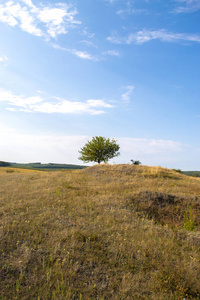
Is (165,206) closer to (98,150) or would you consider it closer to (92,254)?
(92,254)

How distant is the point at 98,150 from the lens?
3756 cm

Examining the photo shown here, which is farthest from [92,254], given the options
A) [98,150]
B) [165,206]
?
[98,150]

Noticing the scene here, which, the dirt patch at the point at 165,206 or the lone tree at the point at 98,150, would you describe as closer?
the dirt patch at the point at 165,206

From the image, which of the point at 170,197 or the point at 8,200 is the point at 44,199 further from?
the point at 170,197

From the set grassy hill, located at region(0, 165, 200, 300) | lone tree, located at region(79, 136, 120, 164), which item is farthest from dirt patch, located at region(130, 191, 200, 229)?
lone tree, located at region(79, 136, 120, 164)

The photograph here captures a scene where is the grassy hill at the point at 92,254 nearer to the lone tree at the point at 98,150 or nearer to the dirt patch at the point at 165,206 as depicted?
the dirt patch at the point at 165,206

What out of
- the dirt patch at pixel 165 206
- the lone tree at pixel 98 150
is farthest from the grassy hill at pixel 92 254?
the lone tree at pixel 98 150

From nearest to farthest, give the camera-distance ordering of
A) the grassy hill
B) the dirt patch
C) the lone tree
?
the grassy hill
the dirt patch
the lone tree

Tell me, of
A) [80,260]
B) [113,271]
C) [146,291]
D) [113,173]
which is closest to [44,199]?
[80,260]

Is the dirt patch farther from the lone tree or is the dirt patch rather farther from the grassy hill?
the lone tree

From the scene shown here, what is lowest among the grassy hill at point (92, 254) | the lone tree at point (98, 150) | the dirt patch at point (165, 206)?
the grassy hill at point (92, 254)

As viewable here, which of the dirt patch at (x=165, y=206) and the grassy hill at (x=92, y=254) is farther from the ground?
the dirt patch at (x=165, y=206)

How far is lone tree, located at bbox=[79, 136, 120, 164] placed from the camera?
3728 centimetres

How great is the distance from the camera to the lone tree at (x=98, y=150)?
3728cm
